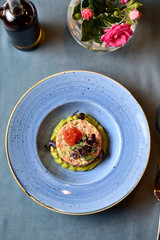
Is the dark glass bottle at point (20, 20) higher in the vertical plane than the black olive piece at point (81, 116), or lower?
higher

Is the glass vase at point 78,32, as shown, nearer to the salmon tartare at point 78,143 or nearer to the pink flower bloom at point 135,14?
the pink flower bloom at point 135,14

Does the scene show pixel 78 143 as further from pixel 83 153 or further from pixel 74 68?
pixel 74 68

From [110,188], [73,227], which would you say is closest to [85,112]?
[110,188]

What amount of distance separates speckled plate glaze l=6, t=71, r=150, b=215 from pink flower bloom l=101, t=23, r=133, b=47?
0.15 meters

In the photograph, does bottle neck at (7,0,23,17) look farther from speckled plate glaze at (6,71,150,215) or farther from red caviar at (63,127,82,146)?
red caviar at (63,127,82,146)

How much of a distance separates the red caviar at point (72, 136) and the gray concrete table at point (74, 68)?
0.88 ft

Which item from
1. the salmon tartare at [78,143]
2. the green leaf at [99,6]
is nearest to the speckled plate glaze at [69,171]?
the salmon tartare at [78,143]

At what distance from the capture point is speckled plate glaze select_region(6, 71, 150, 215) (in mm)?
1054

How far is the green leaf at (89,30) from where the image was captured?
3.50ft

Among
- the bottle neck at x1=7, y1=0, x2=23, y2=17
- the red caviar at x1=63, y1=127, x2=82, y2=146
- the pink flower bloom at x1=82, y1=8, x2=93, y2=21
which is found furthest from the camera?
the red caviar at x1=63, y1=127, x2=82, y2=146

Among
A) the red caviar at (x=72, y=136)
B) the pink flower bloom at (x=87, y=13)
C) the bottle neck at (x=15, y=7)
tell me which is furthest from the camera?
the red caviar at (x=72, y=136)

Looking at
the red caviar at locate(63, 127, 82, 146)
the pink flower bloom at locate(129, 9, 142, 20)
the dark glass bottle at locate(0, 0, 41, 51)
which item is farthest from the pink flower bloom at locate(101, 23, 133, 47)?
the red caviar at locate(63, 127, 82, 146)

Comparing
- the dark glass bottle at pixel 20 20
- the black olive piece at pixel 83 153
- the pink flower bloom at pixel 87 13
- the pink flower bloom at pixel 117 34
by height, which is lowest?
the black olive piece at pixel 83 153

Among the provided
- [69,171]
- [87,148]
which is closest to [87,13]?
[87,148]
